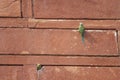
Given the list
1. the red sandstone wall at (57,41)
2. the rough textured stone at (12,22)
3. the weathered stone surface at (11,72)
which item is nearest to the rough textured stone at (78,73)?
the red sandstone wall at (57,41)

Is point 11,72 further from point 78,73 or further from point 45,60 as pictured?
point 78,73

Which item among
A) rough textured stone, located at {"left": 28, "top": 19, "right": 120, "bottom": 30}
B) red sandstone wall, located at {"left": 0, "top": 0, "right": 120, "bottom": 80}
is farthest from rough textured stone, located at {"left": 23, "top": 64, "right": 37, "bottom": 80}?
rough textured stone, located at {"left": 28, "top": 19, "right": 120, "bottom": 30}

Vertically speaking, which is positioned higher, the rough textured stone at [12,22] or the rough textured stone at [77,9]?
the rough textured stone at [77,9]

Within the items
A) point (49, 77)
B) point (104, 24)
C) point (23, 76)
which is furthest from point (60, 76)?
point (104, 24)

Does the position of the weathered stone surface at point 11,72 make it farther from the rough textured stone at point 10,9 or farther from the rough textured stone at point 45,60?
the rough textured stone at point 10,9

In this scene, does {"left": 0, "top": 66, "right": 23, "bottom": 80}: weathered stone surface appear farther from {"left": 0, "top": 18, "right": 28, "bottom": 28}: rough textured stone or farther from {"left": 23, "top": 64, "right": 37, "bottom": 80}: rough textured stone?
{"left": 0, "top": 18, "right": 28, "bottom": 28}: rough textured stone

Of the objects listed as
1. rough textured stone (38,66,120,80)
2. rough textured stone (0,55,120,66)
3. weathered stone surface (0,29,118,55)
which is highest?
weathered stone surface (0,29,118,55)

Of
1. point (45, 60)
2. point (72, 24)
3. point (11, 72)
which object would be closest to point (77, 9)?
point (72, 24)
